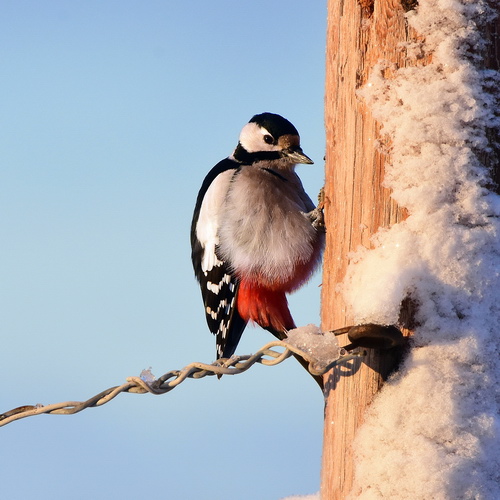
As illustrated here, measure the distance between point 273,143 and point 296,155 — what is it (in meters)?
0.19

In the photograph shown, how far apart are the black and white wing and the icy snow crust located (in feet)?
5.50

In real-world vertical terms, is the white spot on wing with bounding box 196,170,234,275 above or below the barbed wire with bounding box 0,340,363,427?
above

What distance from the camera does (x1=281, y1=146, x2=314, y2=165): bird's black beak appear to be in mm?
4027

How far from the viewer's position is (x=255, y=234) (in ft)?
12.2

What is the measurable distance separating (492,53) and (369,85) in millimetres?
408

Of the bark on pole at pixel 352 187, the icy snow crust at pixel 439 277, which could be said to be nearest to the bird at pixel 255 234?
the bark on pole at pixel 352 187

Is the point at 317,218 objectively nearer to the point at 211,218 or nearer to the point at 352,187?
the point at 211,218

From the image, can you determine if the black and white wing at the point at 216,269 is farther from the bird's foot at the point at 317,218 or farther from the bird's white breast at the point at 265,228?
the bird's foot at the point at 317,218

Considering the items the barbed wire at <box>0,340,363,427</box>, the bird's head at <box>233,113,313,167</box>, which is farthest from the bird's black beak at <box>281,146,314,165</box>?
the barbed wire at <box>0,340,363,427</box>

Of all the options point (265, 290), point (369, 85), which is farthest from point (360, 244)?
point (265, 290)

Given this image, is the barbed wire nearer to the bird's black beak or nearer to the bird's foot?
the bird's foot

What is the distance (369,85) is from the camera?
94.3 inches

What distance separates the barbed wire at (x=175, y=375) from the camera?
2.20m

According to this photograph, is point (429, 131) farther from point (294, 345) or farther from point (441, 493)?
point (441, 493)
